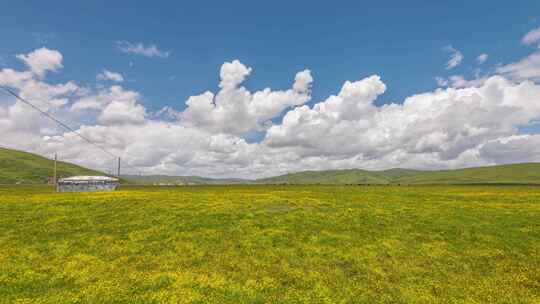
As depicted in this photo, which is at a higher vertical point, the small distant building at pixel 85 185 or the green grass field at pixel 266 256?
the small distant building at pixel 85 185

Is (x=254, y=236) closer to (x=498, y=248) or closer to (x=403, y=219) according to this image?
(x=403, y=219)

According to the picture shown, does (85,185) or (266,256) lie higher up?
(85,185)

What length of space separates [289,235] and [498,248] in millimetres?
18946

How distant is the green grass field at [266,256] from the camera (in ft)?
58.6

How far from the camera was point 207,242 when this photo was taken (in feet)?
87.0

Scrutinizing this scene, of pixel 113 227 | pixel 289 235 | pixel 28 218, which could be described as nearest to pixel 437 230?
pixel 289 235

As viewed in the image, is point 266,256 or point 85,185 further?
point 85,185

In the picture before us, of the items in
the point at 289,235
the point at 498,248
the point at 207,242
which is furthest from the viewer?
the point at 289,235

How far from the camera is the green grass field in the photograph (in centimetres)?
1786

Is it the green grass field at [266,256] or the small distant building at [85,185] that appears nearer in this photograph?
the green grass field at [266,256]

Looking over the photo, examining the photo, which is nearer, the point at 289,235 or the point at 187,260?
the point at 187,260

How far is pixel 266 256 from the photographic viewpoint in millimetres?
23516

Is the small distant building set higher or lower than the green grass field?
higher

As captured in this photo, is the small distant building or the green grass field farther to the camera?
the small distant building
